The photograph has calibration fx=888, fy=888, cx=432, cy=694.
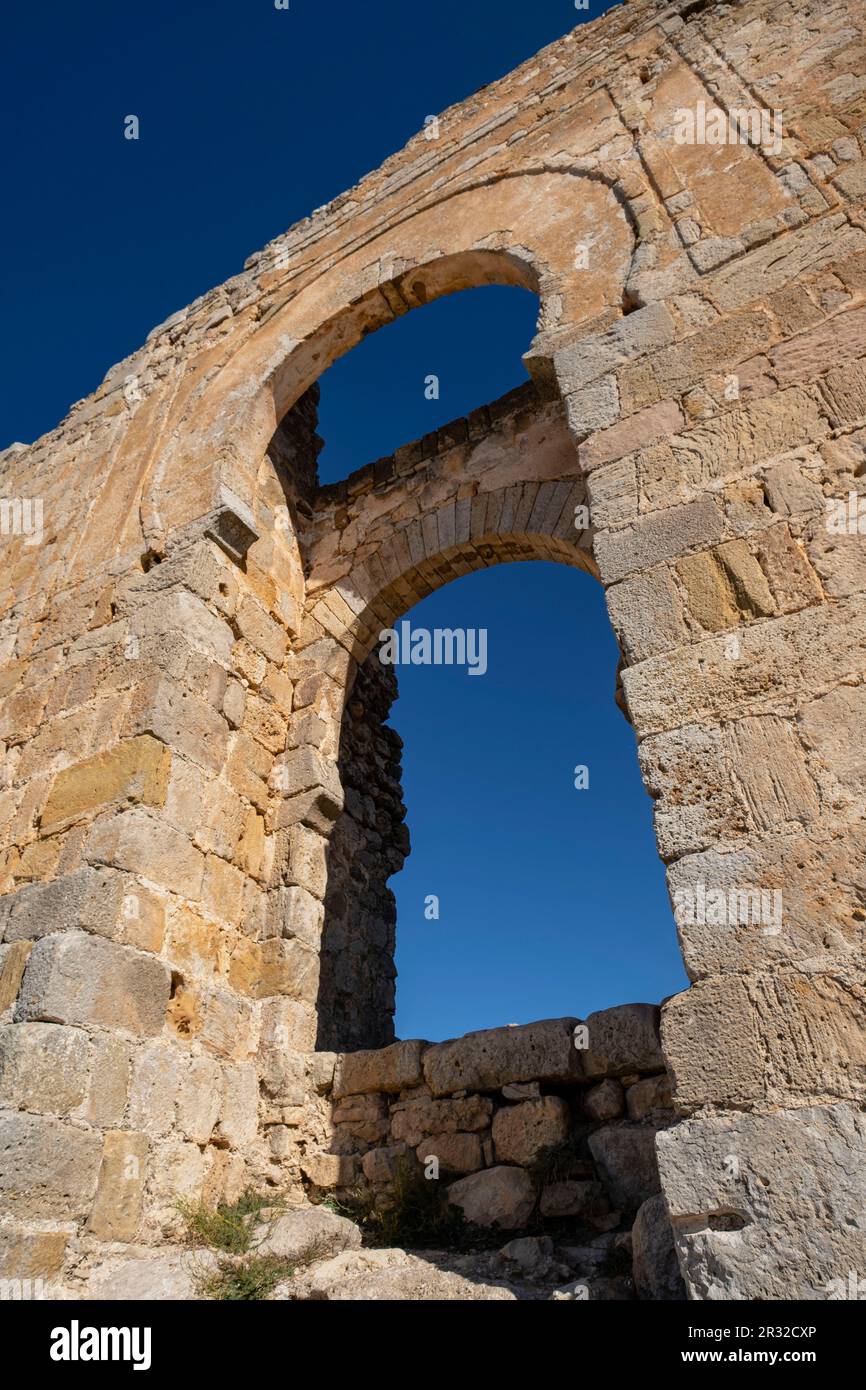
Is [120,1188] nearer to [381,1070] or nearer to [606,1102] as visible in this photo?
[381,1070]

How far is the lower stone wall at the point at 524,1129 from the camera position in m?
3.50

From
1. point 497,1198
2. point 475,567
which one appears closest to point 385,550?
point 475,567

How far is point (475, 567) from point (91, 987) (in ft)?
11.4

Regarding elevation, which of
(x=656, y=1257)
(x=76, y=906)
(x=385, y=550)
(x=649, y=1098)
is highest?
(x=385, y=550)

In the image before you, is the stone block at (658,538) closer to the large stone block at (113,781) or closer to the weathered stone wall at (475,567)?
the weathered stone wall at (475,567)

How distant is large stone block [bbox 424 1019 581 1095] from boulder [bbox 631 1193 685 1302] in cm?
99

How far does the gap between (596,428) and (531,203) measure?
2249 mm

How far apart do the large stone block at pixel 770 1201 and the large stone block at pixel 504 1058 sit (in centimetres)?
160

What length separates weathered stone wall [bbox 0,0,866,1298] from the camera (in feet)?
8.03

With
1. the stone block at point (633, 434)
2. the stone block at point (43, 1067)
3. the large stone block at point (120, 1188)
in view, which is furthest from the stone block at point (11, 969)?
the stone block at point (633, 434)

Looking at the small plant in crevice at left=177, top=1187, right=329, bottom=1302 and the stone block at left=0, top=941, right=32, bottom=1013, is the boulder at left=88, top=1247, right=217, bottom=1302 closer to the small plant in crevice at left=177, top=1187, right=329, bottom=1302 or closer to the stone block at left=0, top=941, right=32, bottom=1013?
the small plant in crevice at left=177, top=1187, right=329, bottom=1302

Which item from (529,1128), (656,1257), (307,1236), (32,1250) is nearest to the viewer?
(656,1257)

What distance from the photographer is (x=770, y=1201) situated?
2133 millimetres
